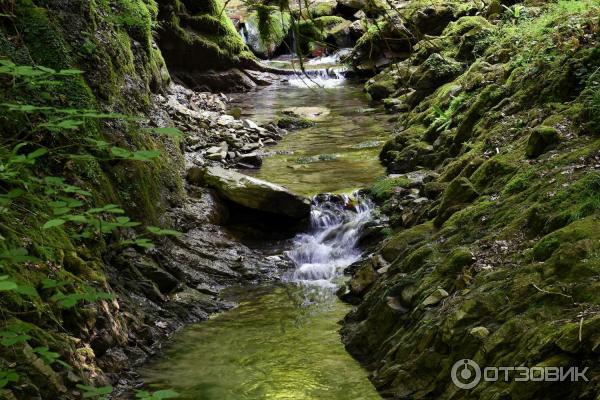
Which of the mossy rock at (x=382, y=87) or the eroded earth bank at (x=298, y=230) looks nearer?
the eroded earth bank at (x=298, y=230)

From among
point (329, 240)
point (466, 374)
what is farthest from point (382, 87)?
point (466, 374)

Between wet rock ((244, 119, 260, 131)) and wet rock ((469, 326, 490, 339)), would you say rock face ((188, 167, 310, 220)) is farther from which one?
wet rock ((244, 119, 260, 131))

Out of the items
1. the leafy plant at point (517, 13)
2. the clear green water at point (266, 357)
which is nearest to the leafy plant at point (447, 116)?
the leafy plant at point (517, 13)

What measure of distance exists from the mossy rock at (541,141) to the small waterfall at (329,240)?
3178 millimetres

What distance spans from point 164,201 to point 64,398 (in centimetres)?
455

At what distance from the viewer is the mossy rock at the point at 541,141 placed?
6.65m

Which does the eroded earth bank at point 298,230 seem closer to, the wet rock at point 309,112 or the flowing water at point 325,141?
the flowing water at point 325,141

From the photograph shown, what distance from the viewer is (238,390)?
18.3 ft

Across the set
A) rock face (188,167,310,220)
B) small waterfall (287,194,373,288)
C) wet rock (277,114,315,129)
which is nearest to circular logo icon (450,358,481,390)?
small waterfall (287,194,373,288)

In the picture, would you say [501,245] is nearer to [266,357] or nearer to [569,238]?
[569,238]

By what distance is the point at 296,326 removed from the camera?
7.10 metres

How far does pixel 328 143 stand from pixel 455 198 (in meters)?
8.31

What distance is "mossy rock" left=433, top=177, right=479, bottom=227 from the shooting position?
7070mm

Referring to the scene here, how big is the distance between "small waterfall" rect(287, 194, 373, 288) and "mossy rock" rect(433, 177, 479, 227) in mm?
2023
